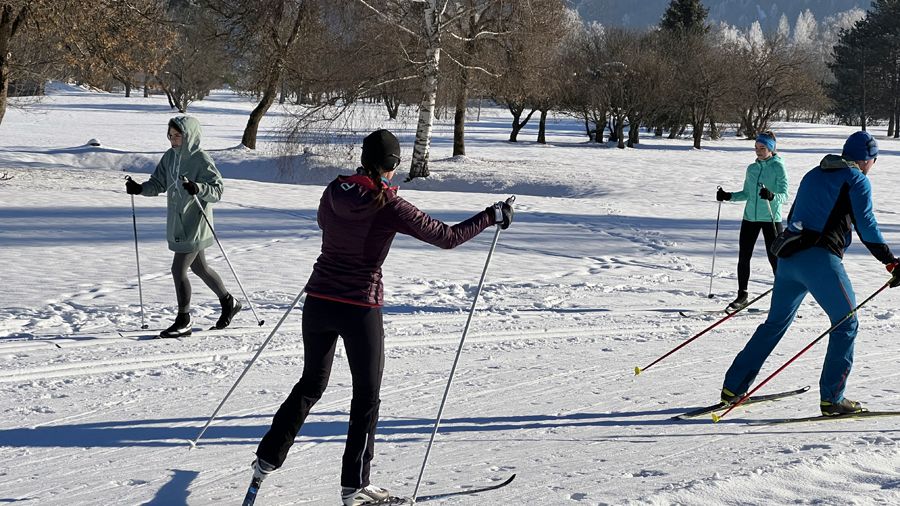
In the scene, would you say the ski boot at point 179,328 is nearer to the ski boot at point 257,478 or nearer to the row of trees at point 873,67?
the ski boot at point 257,478

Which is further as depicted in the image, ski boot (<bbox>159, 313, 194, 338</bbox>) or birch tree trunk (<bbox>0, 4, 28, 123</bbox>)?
birch tree trunk (<bbox>0, 4, 28, 123</bbox>)

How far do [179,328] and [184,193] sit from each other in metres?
1.12

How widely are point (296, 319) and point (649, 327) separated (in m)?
3.24

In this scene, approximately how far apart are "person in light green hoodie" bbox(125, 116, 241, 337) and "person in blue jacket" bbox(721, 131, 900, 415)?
4244 mm

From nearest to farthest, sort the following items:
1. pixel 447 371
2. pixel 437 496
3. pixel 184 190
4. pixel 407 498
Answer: pixel 407 498 < pixel 437 496 < pixel 447 371 < pixel 184 190

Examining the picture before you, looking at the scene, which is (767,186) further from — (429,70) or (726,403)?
(429,70)

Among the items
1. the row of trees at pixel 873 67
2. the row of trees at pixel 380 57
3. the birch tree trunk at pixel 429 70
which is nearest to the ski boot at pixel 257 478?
the row of trees at pixel 380 57

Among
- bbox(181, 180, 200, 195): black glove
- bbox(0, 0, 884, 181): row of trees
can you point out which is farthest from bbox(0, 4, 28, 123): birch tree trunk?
bbox(181, 180, 200, 195): black glove

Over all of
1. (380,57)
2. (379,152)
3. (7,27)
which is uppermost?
(380,57)

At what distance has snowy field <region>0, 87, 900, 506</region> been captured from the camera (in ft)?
14.8

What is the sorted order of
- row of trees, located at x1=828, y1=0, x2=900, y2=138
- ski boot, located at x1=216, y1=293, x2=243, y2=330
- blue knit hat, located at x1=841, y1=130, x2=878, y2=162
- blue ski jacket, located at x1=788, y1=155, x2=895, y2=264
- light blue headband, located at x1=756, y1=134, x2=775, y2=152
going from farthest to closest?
1. row of trees, located at x1=828, y1=0, x2=900, y2=138
2. light blue headband, located at x1=756, y1=134, x2=775, y2=152
3. ski boot, located at x1=216, y1=293, x2=243, y2=330
4. blue knit hat, located at x1=841, y1=130, x2=878, y2=162
5. blue ski jacket, located at x1=788, y1=155, x2=895, y2=264

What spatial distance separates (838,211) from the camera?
17.7 ft

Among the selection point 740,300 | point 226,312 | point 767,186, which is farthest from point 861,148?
point 226,312

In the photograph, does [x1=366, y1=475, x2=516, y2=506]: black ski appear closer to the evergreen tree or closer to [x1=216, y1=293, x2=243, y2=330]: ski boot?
[x1=216, y1=293, x2=243, y2=330]: ski boot
